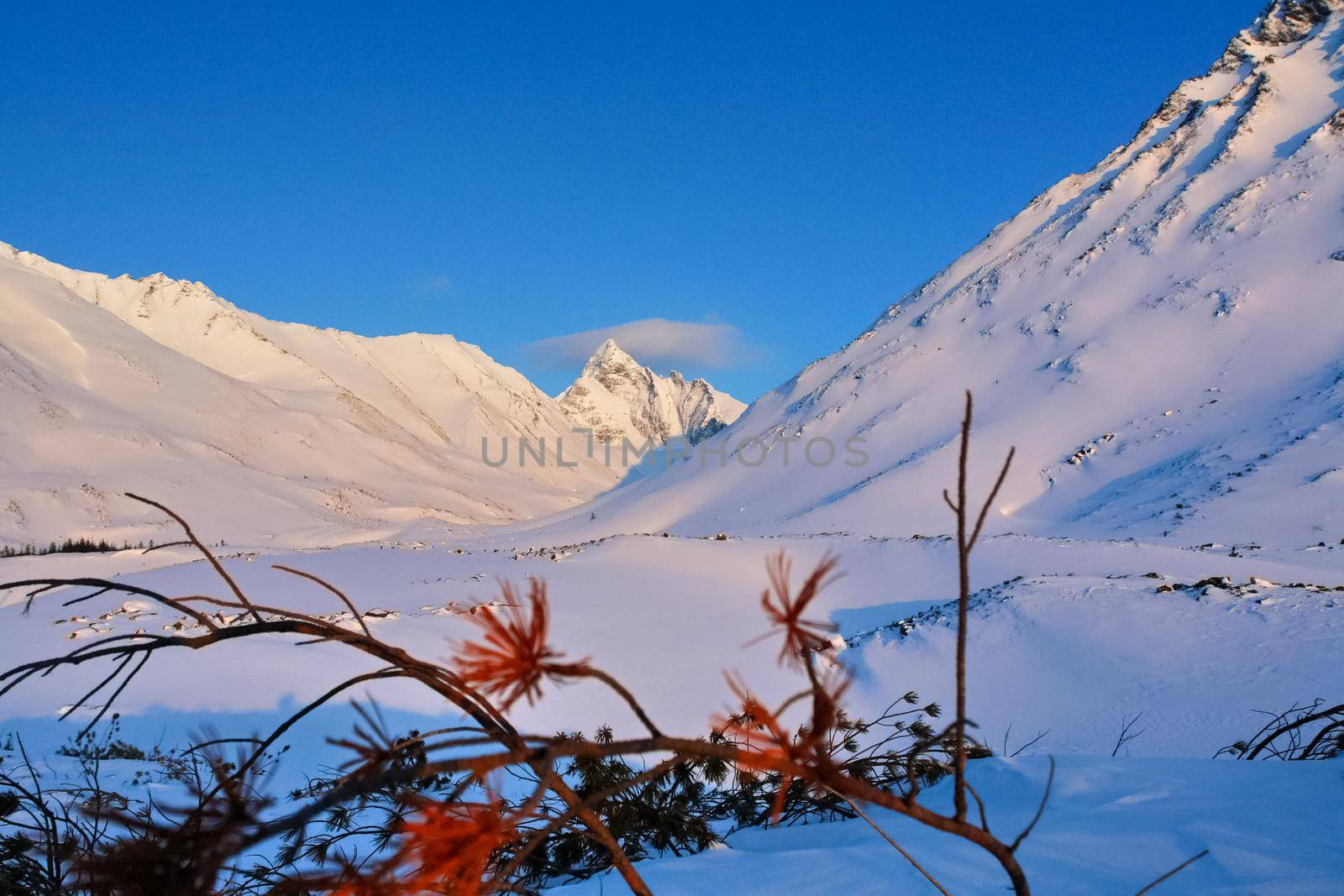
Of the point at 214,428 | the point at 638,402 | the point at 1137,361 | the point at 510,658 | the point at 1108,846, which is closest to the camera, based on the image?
the point at 510,658

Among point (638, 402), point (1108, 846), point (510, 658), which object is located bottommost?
point (1108, 846)

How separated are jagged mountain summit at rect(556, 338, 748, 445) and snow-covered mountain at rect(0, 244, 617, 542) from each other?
211 feet

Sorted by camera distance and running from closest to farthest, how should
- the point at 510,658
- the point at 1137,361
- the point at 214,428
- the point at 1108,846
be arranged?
the point at 510,658
the point at 1108,846
the point at 1137,361
the point at 214,428

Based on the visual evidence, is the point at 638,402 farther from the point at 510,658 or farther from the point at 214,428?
the point at 510,658

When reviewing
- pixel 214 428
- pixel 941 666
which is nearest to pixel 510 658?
pixel 941 666

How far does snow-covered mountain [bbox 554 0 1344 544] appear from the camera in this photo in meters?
17.6

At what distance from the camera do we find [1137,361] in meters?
23.5

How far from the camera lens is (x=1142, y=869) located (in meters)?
1.39

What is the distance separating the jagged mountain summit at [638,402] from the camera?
156m

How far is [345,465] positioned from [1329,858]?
53.2 m

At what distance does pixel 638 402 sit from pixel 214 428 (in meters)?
126

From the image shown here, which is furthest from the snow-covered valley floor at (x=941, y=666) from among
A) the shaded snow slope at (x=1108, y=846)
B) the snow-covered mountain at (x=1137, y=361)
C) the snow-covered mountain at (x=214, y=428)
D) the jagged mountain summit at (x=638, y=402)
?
the jagged mountain summit at (x=638, y=402)

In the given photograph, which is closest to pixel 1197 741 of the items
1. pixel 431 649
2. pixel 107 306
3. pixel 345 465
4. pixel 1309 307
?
pixel 431 649

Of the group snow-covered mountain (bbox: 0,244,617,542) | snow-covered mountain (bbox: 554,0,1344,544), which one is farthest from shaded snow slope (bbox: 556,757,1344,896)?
snow-covered mountain (bbox: 0,244,617,542)
